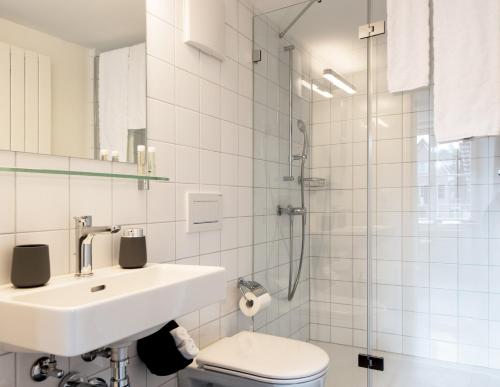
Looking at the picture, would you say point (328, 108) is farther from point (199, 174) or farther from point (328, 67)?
point (199, 174)

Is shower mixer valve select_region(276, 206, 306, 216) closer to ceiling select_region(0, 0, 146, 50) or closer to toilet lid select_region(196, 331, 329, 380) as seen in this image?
toilet lid select_region(196, 331, 329, 380)

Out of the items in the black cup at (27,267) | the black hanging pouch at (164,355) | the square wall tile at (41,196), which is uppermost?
the square wall tile at (41,196)

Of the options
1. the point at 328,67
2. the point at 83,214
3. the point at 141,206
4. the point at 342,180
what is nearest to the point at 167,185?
the point at 141,206

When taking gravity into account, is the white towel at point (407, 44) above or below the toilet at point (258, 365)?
above

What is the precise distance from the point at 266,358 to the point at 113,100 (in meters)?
1.14

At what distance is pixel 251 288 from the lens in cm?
200

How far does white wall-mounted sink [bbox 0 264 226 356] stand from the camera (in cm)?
79

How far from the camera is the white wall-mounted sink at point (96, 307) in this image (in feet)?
2.58

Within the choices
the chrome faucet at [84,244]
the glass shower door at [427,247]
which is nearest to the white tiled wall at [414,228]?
the glass shower door at [427,247]

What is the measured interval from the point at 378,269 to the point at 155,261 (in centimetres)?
111

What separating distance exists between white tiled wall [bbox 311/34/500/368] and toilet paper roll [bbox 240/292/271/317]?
1.47ft

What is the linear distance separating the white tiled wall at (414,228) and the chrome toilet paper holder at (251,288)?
434 mm

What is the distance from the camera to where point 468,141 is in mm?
1810

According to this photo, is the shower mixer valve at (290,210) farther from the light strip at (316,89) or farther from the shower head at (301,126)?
the light strip at (316,89)
